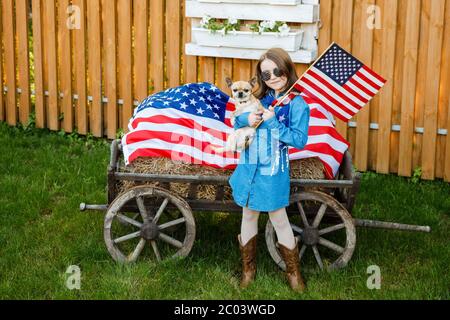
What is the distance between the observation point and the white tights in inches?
189

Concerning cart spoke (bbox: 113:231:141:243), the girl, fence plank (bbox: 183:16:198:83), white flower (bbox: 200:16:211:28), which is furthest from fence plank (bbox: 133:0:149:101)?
the girl

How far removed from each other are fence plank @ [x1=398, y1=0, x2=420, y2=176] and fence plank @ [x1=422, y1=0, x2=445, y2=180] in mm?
119

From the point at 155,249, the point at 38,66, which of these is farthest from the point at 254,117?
the point at 38,66

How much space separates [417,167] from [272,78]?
285 cm

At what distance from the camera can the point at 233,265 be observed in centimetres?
529

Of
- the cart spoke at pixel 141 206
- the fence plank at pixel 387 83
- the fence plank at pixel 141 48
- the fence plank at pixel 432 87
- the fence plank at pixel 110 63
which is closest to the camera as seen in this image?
the cart spoke at pixel 141 206

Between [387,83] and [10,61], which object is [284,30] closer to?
[387,83]

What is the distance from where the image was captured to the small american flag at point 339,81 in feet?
15.8

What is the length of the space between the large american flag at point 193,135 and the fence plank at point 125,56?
8.38 ft

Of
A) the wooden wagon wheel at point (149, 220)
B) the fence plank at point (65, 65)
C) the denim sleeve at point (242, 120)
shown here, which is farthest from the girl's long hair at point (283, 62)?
the fence plank at point (65, 65)

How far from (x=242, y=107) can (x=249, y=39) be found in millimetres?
2712

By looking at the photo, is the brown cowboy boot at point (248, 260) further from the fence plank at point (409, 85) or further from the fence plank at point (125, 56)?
the fence plank at point (125, 56)

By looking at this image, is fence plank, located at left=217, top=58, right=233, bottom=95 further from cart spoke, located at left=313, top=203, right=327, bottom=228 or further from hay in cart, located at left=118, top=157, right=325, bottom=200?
cart spoke, located at left=313, top=203, right=327, bottom=228

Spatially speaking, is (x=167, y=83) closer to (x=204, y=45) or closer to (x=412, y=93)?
(x=204, y=45)
